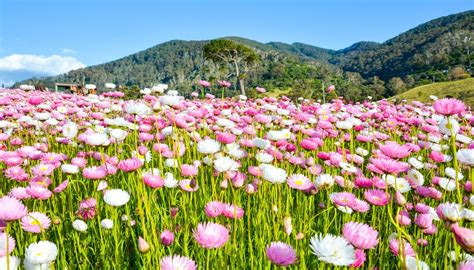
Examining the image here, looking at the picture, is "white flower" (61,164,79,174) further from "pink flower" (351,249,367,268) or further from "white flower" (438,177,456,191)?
"white flower" (438,177,456,191)

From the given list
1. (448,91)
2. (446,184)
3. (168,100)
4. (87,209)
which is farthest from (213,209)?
(448,91)

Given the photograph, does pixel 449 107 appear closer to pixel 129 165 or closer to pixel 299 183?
pixel 299 183

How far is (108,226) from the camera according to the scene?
1840 millimetres

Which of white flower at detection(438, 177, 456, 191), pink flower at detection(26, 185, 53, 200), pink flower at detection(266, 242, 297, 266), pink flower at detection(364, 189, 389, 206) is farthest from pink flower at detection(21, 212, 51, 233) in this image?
white flower at detection(438, 177, 456, 191)

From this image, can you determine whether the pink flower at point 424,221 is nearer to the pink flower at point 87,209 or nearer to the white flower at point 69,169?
the pink flower at point 87,209

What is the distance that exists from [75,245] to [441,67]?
376ft

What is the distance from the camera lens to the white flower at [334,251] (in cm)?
116

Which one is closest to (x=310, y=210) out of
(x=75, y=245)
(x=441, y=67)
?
(x=75, y=245)

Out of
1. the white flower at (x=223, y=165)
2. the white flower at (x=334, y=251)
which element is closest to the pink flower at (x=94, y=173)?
the white flower at (x=223, y=165)

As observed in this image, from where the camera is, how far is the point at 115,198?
6.09 ft

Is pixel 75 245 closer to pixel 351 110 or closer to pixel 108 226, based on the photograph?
pixel 108 226

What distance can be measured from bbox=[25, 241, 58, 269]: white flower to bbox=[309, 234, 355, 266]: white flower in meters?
0.94

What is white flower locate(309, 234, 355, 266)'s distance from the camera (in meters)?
1.16

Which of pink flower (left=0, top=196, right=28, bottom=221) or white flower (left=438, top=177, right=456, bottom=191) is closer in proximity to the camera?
pink flower (left=0, top=196, right=28, bottom=221)
